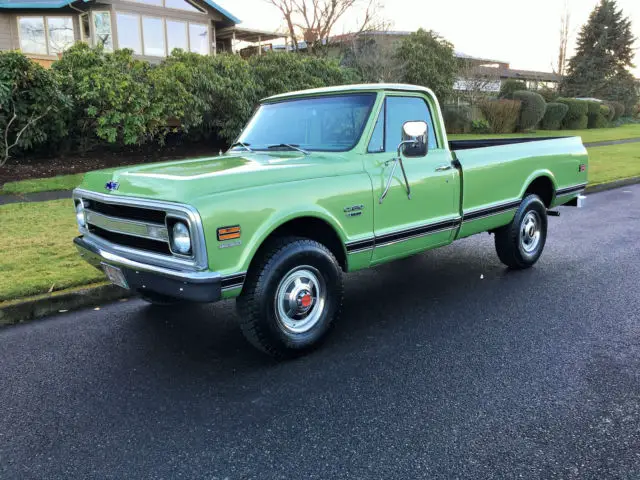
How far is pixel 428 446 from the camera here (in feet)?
9.21

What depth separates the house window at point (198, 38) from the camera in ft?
84.5

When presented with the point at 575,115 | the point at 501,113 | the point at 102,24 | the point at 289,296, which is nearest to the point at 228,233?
the point at 289,296

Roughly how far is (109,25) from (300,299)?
76.0 ft

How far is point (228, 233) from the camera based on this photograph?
11.0 ft

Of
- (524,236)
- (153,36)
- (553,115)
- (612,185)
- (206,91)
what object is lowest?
(612,185)

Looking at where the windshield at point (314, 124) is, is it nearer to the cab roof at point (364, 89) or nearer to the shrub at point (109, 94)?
the cab roof at point (364, 89)

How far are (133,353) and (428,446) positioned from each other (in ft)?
7.76

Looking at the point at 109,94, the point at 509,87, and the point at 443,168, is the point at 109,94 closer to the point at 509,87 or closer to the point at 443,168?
the point at 443,168

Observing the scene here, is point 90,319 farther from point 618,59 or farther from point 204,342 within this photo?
point 618,59

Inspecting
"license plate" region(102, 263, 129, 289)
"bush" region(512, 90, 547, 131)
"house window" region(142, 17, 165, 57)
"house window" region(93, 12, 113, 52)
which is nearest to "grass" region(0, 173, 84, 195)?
"license plate" region(102, 263, 129, 289)

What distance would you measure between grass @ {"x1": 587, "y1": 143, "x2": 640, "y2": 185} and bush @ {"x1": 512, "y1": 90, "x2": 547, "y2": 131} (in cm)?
690

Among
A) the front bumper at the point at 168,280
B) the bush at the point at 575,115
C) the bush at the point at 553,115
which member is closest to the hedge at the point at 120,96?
the front bumper at the point at 168,280

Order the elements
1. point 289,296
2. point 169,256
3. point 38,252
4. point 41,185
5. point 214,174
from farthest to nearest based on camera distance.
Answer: point 41,185, point 38,252, point 289,296, point 214,174, point 169,256

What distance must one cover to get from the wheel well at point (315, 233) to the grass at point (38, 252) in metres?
2.45
